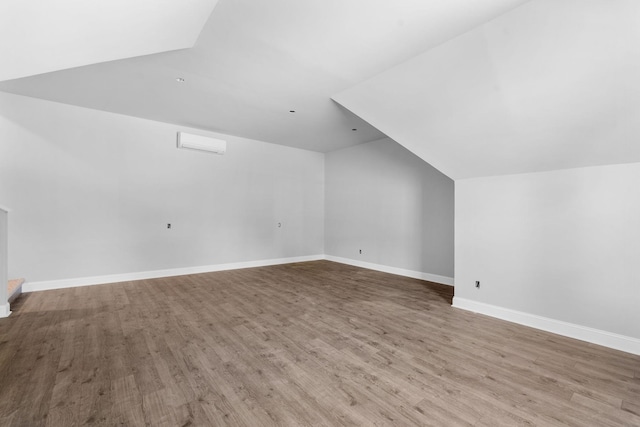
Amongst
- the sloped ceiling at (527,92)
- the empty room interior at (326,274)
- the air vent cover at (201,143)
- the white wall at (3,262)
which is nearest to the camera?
the empty room interior at (326,274)

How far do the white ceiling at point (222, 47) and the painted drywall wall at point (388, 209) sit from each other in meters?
2.01

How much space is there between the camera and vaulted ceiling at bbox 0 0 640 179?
1.82 metres

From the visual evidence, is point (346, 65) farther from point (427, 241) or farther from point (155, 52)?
point (427, 241)

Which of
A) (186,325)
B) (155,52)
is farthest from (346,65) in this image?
(186,325)

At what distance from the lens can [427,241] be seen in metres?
5.11

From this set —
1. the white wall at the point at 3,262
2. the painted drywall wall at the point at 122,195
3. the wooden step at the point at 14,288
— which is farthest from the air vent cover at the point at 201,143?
the wooden step at the point at 14,288

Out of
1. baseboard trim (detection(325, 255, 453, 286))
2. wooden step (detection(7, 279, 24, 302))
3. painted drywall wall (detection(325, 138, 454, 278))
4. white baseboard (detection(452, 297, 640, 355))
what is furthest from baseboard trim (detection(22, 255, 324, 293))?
white baseboard (detection(452, 297, 640, 355))

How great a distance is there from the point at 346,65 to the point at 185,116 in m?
3.18

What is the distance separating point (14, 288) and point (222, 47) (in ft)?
13.2

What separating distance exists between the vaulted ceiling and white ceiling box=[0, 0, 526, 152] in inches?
0.5

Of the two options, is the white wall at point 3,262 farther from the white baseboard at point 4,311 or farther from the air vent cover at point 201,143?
the air vent cover at point 201,143

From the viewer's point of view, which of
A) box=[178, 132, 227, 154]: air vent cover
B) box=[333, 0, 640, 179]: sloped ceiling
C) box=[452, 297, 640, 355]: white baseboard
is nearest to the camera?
box=[333, 0, 640, 179]: sloped ceiling

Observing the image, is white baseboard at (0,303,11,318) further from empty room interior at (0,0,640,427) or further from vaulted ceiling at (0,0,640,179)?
vaulted ceiling at (0,0,640,179)

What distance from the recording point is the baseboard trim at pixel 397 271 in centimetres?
484
